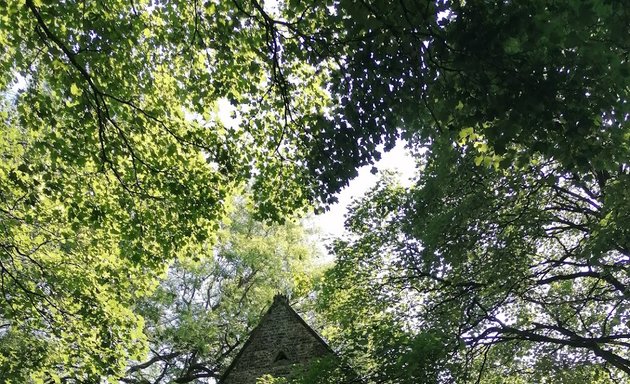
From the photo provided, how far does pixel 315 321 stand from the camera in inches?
780

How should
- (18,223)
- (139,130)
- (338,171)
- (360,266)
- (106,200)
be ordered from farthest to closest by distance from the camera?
(360,266)
(18,223)
(106,200)
(139,130)
(338,171)

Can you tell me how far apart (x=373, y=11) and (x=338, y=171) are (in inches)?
75.0

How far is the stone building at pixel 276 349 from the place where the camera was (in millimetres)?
11508

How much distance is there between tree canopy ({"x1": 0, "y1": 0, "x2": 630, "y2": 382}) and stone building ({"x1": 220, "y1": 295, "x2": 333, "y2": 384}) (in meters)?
1.08

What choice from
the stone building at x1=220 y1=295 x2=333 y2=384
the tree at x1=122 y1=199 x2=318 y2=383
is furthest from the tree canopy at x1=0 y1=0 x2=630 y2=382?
the tree at x1=122 y1=199 x2=318 y2=383

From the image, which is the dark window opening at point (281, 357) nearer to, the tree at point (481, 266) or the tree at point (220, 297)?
the tree at point (481, 266)

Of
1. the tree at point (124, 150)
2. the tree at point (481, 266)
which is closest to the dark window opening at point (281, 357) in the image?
the tree at point (481, 266)

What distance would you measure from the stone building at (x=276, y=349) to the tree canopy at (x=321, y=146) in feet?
3.56

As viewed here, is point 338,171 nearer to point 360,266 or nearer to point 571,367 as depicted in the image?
point 360,266

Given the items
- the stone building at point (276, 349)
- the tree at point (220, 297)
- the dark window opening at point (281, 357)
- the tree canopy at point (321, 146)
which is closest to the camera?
the tree canopy at point (321, 146)

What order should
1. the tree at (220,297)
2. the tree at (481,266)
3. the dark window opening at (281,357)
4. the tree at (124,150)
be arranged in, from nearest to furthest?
the tree at (124,150) < the tree at (481,266) < the dark window opening at (281,357) < the tree at (220,297)

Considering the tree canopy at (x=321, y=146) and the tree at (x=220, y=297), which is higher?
the tree at (x=220, y=297)

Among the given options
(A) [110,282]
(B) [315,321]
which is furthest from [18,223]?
(B) [315,321]

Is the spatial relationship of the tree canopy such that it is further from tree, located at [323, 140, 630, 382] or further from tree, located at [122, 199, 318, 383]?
tree, located at [122, 199, 318, 383]
